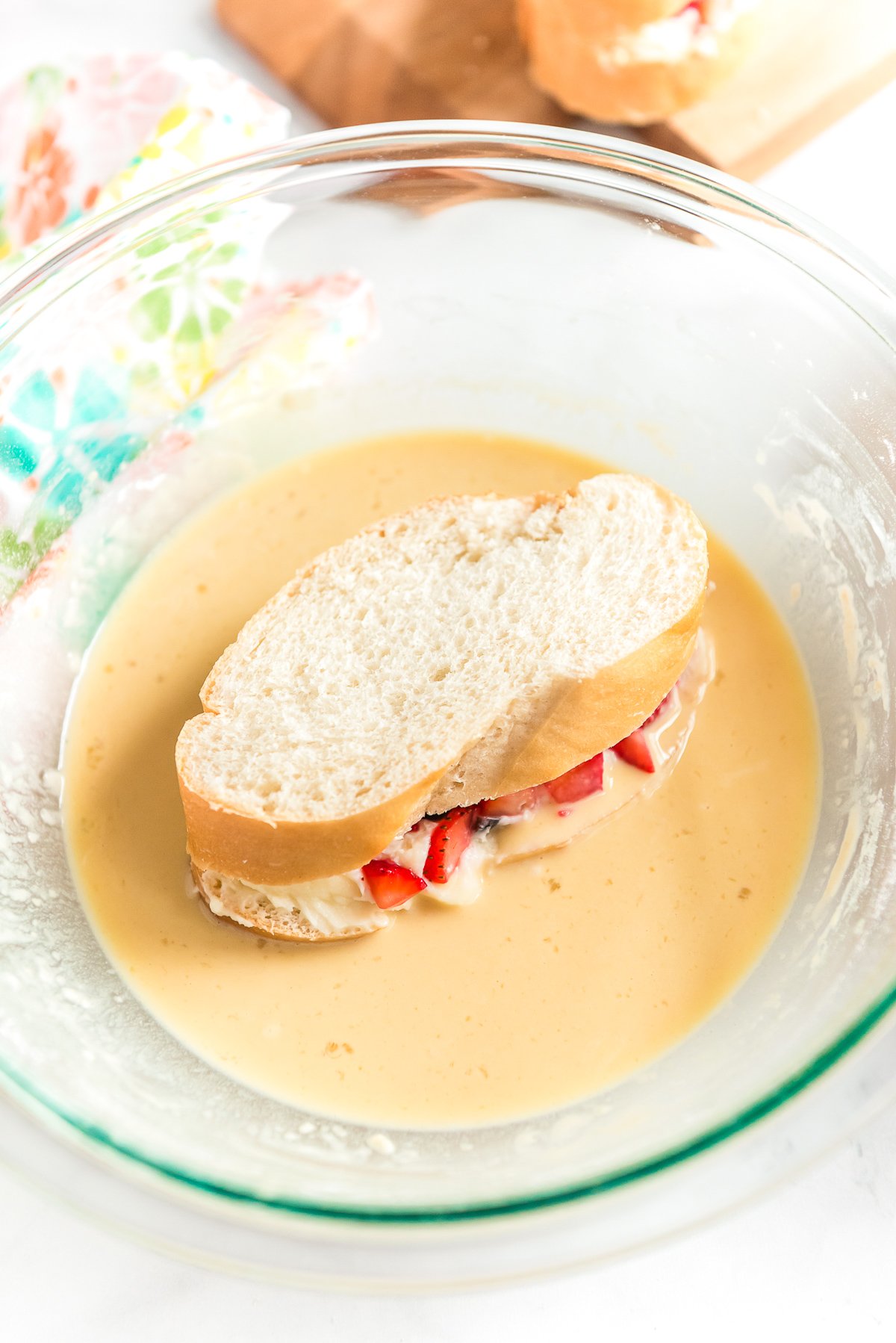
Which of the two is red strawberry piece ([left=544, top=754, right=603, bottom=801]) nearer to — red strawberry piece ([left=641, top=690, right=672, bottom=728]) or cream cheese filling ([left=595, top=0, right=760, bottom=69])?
red strawberry piece ([left=641, top=690, right=672, bottom=728])

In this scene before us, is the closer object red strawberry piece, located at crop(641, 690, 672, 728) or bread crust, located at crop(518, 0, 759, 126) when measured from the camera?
red strawberry piece, located at crop(641, 690, 672, 728)

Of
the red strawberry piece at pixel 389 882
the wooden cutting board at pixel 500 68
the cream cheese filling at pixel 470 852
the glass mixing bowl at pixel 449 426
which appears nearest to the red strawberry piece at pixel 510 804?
the cream cheese filling at pixel 470 852

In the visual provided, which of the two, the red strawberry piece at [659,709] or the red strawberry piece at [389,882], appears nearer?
the red strawberry piece at [389,882]

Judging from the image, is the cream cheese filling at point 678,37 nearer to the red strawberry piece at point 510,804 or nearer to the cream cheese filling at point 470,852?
the cream cheese filling at point 470,852

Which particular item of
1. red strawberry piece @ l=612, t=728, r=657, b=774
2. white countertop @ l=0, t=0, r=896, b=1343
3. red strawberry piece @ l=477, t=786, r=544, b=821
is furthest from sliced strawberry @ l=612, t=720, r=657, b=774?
white countertop @ l=0, t=0, r=896, b=1343

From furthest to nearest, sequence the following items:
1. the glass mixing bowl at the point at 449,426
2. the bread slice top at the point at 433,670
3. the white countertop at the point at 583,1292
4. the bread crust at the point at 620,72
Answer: the bread crust at the point at 620,72 < the bread slice top at the point at 433,670 < the white countertop at the point at 583,1292 < the glass mixing bowl at the point at 449,426

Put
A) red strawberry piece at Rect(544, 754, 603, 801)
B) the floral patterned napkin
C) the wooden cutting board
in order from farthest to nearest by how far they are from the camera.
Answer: the wooden cutting board → the floral patterned napkin → red strawberry piece at Rect(544, 754, 603, 801)

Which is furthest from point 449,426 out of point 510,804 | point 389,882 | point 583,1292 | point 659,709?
point 583,1292
